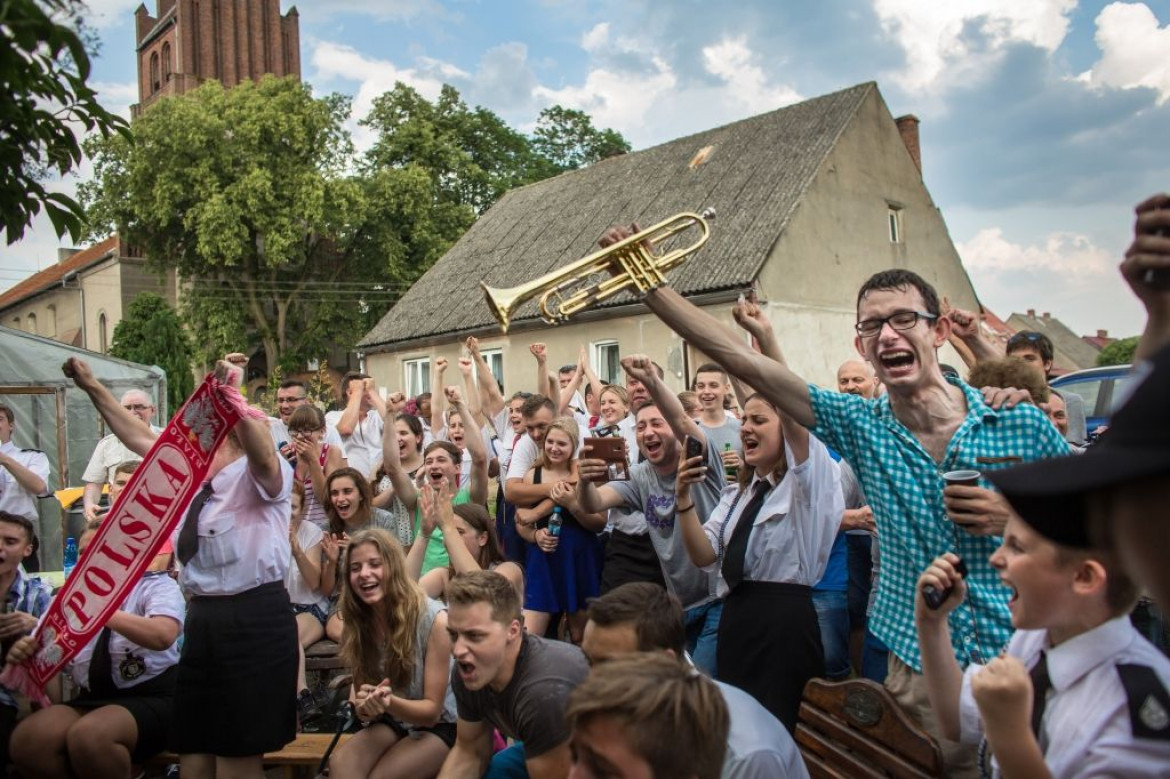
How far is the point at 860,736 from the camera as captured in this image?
2670mm

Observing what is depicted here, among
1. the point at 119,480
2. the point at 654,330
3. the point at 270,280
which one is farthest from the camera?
the point at 270,280

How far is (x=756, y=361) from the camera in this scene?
3.01m

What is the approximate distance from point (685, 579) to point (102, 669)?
3136 mm

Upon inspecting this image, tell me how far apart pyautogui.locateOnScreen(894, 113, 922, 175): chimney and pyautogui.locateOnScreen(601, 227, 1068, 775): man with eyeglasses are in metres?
23.2

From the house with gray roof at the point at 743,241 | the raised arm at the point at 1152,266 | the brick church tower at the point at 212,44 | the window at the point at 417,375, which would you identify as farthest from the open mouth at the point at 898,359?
the brick church tower at the point at 212,44

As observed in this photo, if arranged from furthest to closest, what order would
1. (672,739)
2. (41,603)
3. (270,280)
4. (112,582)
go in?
1. (270,280)
2. (41,603)
3. (112,582)
4. (672,739)

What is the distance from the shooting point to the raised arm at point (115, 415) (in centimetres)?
412

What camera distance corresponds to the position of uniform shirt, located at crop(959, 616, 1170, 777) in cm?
170

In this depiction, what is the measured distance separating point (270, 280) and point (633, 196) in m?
17.8

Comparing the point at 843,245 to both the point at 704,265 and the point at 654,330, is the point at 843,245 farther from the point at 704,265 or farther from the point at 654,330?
the point at 654,330

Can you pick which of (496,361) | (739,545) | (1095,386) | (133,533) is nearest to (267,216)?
(496,361)

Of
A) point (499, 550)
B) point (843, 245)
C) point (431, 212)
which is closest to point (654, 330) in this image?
point (843, 245)

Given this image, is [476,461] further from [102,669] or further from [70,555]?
[70,555]

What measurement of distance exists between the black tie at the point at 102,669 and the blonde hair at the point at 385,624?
129 cm
